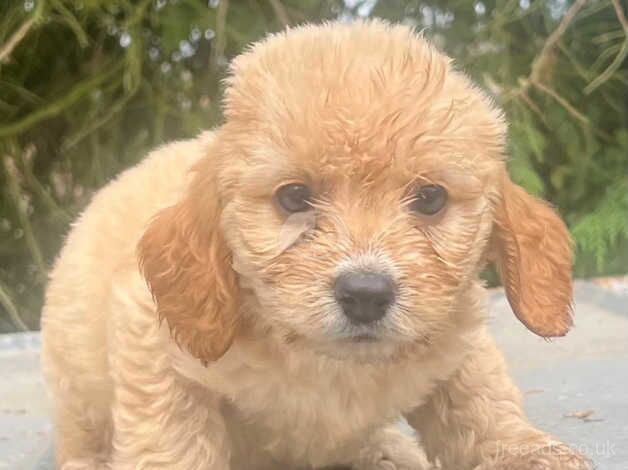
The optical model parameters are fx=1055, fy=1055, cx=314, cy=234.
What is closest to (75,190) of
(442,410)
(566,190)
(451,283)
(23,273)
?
(23,273)

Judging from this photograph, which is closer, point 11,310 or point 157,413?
point 157,413

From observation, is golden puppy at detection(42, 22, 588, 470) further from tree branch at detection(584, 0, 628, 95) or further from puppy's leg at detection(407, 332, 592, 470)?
tree branch at detection(584, 0, 628, 95)

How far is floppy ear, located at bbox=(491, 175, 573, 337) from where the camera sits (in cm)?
175

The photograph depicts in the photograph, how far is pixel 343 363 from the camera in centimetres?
168

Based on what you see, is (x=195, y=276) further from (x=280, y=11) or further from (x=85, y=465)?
(x=280, y=11)

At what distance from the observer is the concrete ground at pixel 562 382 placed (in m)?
2.21

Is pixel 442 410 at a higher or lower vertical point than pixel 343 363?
lower

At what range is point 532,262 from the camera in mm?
1764

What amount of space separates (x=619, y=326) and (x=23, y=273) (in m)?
2.11

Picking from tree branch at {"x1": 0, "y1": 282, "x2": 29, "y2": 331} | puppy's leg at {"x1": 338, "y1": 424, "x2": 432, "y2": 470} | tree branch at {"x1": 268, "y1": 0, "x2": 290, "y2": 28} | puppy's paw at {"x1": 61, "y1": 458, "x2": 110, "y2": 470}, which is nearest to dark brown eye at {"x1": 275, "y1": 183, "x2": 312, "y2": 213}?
puppy's leg at {"x1": 338, "y1": 424, "x2": 432, "y2": 470}

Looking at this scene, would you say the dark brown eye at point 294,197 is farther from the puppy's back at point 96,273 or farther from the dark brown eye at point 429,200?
the puppy's back at point 96,273

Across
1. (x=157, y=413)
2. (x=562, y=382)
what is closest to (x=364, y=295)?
(x=157, y=413)

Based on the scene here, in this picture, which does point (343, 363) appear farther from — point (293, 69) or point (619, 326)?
point (619, 326)

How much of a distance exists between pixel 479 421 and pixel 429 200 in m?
0.51
